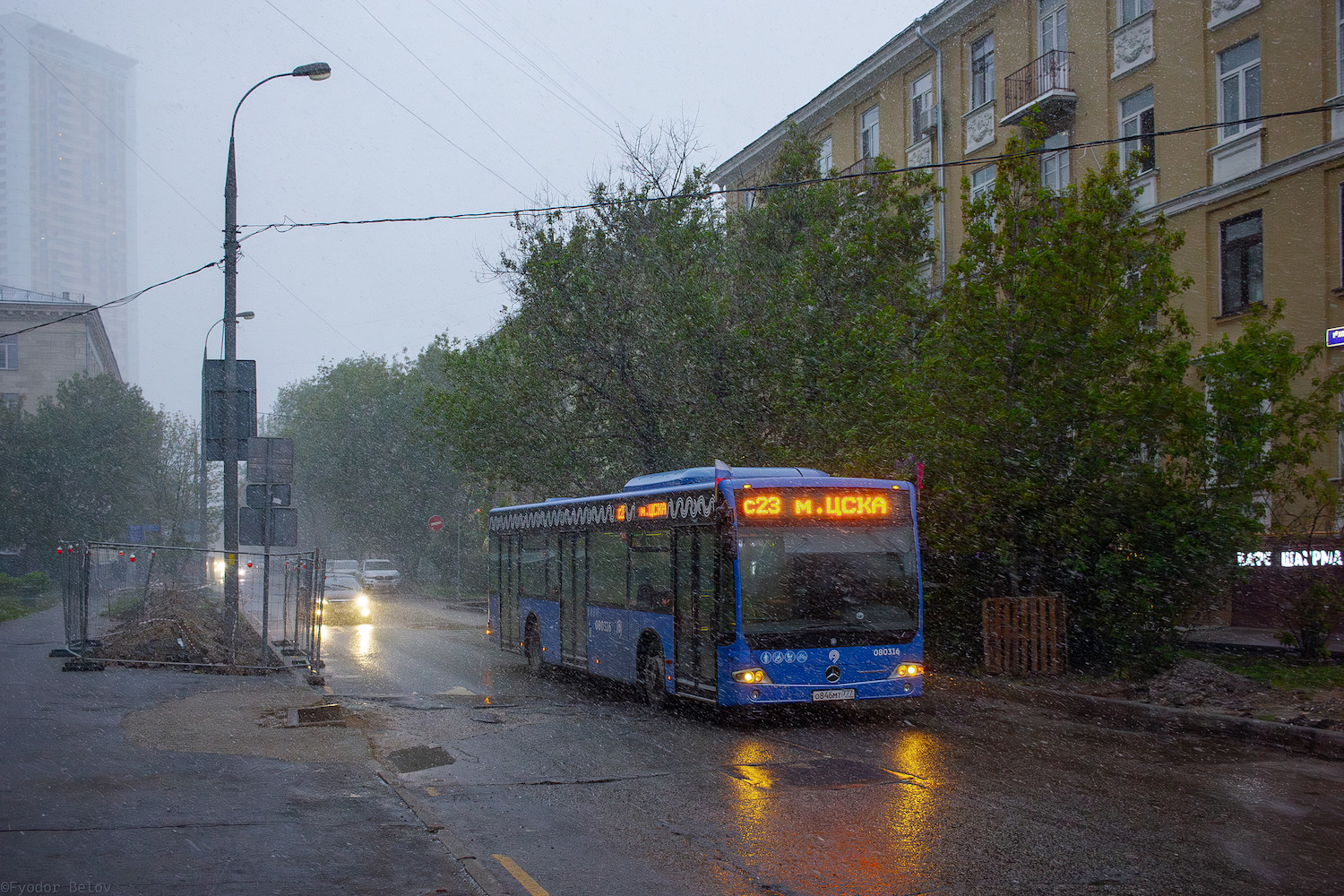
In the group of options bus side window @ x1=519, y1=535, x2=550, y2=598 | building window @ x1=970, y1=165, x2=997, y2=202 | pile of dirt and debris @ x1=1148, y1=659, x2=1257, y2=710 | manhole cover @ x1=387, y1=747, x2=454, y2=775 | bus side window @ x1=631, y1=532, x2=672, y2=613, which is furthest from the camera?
building window @ x1=970, y1=165, x2=997, y2=202

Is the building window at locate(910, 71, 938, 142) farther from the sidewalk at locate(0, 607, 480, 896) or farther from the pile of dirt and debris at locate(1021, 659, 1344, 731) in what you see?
the sidewalk at locate(0, 607, 480, 896)

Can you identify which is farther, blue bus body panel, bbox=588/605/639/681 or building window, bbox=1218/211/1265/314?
building window, bbox=1218/211/1265/314

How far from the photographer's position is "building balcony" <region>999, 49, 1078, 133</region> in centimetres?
2577

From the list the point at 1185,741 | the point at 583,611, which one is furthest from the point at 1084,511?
the point at 583,611

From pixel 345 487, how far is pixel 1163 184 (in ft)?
158

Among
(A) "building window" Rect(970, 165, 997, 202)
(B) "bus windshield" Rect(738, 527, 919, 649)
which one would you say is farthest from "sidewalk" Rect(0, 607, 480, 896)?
(A) "building window" Rect(970, 165, 997, 202)

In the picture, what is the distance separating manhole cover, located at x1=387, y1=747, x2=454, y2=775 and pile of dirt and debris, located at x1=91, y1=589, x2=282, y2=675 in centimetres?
553

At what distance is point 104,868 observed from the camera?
561 centimetres

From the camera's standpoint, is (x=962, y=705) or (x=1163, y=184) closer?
(x=962, y=705)

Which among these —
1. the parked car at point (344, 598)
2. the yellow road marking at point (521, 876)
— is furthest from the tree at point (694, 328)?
the yellow road marking at point (521, 876)

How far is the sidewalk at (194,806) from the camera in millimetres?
5609

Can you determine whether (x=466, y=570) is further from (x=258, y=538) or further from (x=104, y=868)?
(x=104, y=868)

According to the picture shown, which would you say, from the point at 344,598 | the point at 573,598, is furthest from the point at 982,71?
the point at 344,598

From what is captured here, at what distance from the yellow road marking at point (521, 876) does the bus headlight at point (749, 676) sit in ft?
16.7
